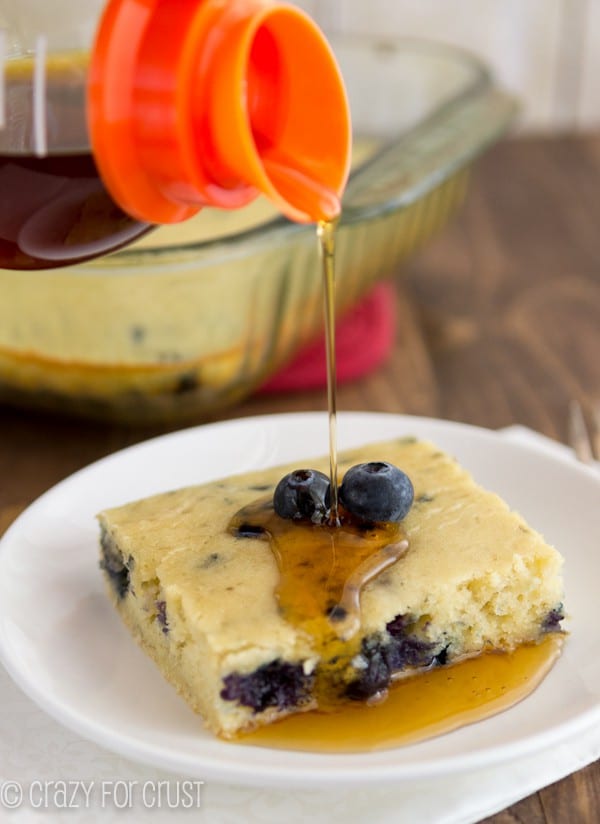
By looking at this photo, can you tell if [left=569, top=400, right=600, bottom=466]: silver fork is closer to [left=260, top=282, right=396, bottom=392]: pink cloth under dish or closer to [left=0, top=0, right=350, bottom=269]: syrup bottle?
[left=260, top=282, right=396, bottom=392]: pink cloth under dish

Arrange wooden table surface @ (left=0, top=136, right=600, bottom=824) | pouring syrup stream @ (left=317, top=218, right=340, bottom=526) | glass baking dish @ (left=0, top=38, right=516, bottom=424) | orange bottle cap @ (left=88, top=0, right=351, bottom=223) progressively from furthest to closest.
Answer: wooden table surface @ (left=0, top=136, right=600, bottom=824), glass baking dish @ (left=0, top=38, right=516, bottom=424), pouring syrup stream @ (left=317, top=218, right=340, bottom=526), orange bottle cap @ (left=88, top=0, right=351, bottom=223)

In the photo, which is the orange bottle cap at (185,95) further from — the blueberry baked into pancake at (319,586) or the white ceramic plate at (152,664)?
the white ceramic plate at (152,664)

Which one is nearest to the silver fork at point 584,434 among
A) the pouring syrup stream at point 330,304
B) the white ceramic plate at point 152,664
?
the white ceramic plate at point 152,664

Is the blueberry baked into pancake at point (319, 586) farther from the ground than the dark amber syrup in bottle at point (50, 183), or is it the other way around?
the dark amber syrup in bottle at point (50, 183)

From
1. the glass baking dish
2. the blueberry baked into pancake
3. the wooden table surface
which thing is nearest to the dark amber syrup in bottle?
the blueberry baked into pancake

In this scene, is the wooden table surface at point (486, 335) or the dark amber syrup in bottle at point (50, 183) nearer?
the dark amber syrup in bottle at point (50, 183)

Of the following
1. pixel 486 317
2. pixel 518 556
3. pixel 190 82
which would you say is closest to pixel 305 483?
pixel 518 556
